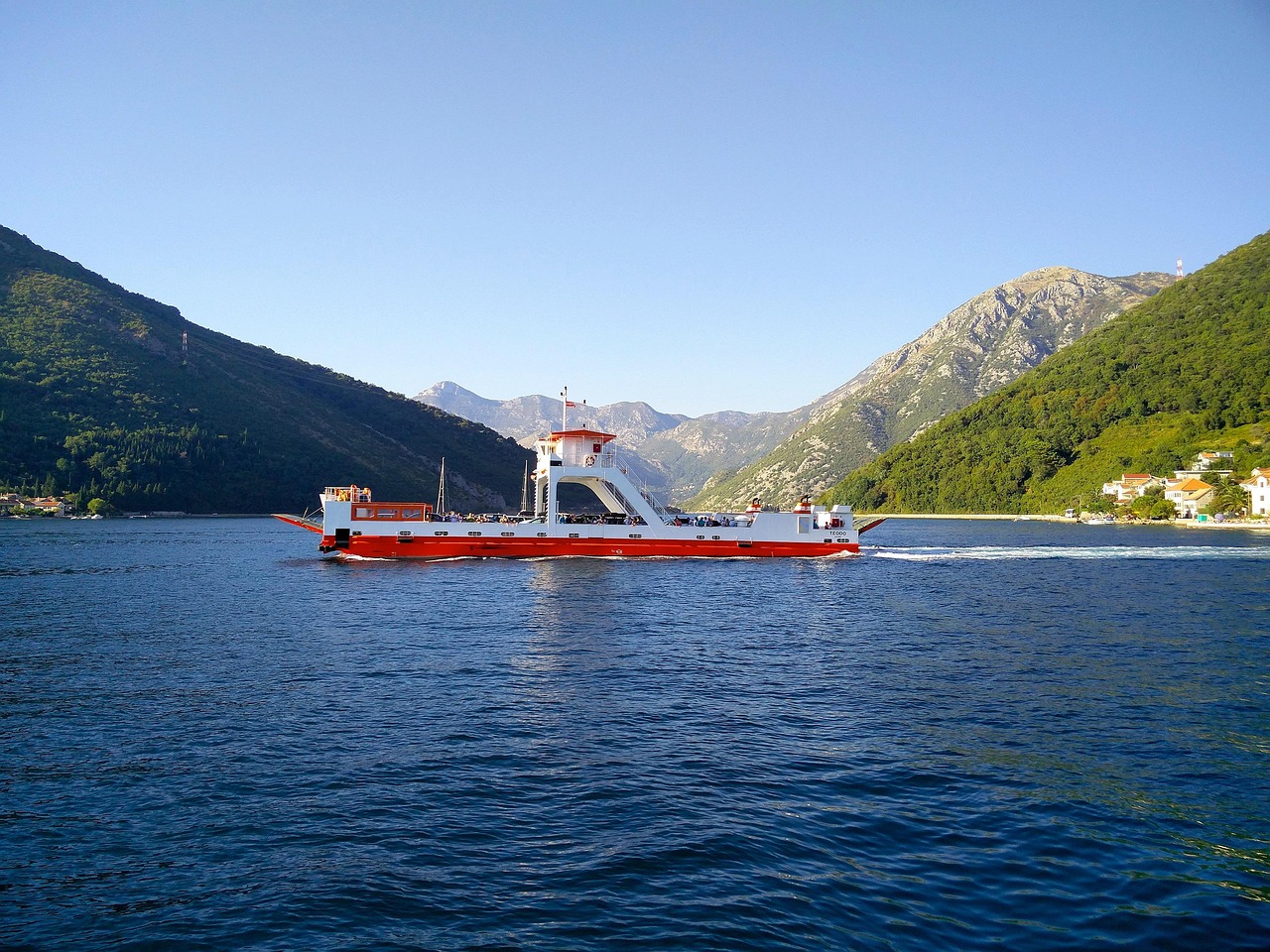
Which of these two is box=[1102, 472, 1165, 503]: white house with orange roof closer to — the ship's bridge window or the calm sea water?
the calm sea water

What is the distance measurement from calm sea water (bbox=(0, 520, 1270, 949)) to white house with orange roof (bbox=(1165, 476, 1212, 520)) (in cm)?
11222

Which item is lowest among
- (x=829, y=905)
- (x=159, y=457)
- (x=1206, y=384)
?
(x=829, y=905)

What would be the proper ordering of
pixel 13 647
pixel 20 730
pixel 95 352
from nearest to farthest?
1. pixel 20 730
2. pixel 13 647
3. pixel 95 352

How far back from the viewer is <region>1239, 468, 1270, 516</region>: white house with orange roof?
4643 inches

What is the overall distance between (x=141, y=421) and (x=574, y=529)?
4767 inches

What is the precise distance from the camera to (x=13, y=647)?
92.2 feet

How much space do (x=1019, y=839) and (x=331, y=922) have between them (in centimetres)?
1079

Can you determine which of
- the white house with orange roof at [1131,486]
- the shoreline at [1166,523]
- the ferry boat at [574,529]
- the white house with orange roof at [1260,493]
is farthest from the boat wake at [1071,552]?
the white house with orange roof at [1131,486]

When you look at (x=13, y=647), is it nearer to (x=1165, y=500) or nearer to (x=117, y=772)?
(x=117, y=772)

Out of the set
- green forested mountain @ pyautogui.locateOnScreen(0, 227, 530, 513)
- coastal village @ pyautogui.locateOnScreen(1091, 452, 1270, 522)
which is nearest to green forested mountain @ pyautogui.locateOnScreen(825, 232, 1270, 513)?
coastal village @ pyautogui.locateOnScreen(1091, 452, 1270, 522)

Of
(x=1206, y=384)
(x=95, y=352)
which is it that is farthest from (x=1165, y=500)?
(x=95, y=352)

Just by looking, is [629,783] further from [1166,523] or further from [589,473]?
[1166,523]

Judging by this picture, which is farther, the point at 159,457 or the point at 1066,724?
the point at 159,457

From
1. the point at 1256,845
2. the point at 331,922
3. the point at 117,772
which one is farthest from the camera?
the point at 117,772
